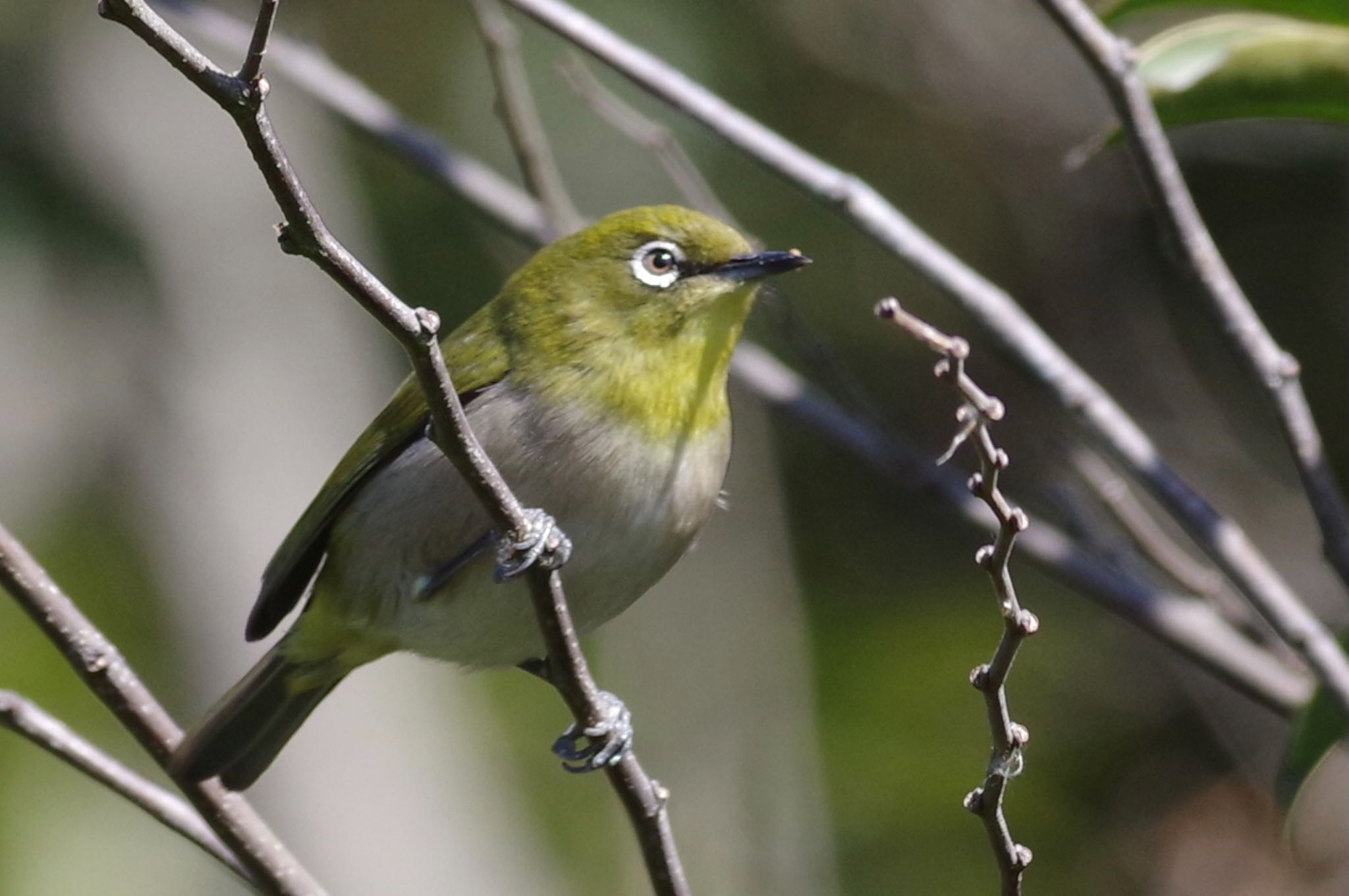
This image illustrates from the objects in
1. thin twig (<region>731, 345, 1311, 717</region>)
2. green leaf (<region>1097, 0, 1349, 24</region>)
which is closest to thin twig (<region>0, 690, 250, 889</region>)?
thin twig (<region>731, 345, 1311, 717</region>)

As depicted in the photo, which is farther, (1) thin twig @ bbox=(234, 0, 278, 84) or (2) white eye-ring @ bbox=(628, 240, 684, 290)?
(2) white eye-ring @ bbox=(628, 240, 684, 290)

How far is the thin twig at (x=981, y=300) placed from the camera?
3496mm

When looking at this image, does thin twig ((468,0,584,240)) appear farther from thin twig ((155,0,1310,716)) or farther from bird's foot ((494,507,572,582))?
bird's foot ((494,507,572,582))

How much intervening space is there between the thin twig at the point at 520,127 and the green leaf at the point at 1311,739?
2.40 m

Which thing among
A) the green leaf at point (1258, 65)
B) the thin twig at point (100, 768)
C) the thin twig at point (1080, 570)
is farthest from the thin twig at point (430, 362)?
the green leaf at point (1258, 65)

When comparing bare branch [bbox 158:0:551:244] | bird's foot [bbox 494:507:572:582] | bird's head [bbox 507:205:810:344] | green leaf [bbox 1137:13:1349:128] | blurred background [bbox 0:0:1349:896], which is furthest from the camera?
blurred background [bbox 0:0:1349:896]

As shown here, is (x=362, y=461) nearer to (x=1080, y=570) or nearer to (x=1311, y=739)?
(x=1080, y=570)

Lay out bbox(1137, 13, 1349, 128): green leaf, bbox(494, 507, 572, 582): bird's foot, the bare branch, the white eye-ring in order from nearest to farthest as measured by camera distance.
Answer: bbox(494, 507, 572, 582): bird's foot < bbox(1137, 13, 1349, 128): green leaf < the white eye-ring < the bare branch

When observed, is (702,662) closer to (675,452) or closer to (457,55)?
(675,452)

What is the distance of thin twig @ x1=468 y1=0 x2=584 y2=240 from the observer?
15.0 ft

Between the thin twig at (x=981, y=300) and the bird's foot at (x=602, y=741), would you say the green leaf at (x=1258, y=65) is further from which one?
the bird's foot at (x=602, y=741)

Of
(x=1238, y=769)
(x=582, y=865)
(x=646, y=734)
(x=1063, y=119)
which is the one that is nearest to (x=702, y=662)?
(x=646, y=734)

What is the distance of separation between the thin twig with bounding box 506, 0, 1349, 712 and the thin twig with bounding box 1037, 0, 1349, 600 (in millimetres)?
178

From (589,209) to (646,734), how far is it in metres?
2.33
